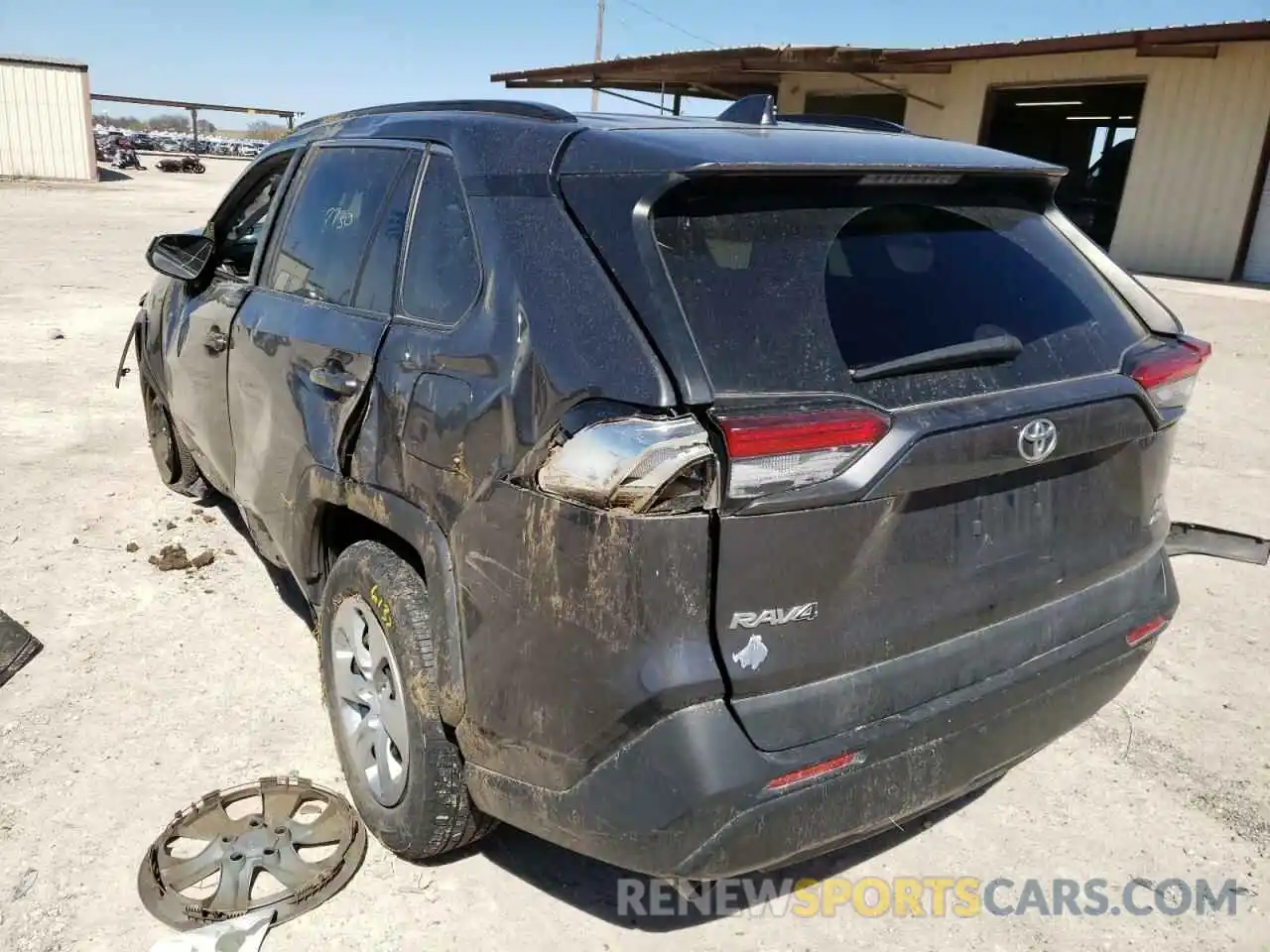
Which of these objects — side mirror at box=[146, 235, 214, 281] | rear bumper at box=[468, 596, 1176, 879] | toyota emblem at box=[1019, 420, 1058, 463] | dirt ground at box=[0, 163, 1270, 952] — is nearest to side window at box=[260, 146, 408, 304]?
side mirror at box=[146, 235, 214, 281]

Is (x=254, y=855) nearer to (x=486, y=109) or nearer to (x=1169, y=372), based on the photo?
(x=486, y=109)

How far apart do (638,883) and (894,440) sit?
1422 millimetres

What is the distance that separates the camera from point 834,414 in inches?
73.6

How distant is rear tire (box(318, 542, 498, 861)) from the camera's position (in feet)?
7.82

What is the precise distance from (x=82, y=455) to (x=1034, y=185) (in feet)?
17.8

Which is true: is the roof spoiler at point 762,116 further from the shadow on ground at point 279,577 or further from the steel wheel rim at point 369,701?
the shadow on ground at point 279,577

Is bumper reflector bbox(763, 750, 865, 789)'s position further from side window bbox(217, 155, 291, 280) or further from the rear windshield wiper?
side window bbox(217, 155, 291, 280)

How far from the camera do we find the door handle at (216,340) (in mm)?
3580

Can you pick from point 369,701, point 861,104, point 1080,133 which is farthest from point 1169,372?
point 861,104

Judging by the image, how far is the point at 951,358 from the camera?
2.12 metres

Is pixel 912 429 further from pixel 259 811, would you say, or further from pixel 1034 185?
pixel 259 811

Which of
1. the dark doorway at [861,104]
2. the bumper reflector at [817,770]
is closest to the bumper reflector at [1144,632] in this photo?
the bumper reflector at [817,770]

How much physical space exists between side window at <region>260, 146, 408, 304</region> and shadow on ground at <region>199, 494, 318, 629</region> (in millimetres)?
1119

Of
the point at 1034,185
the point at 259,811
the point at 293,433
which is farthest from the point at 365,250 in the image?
the point at 1034,185
